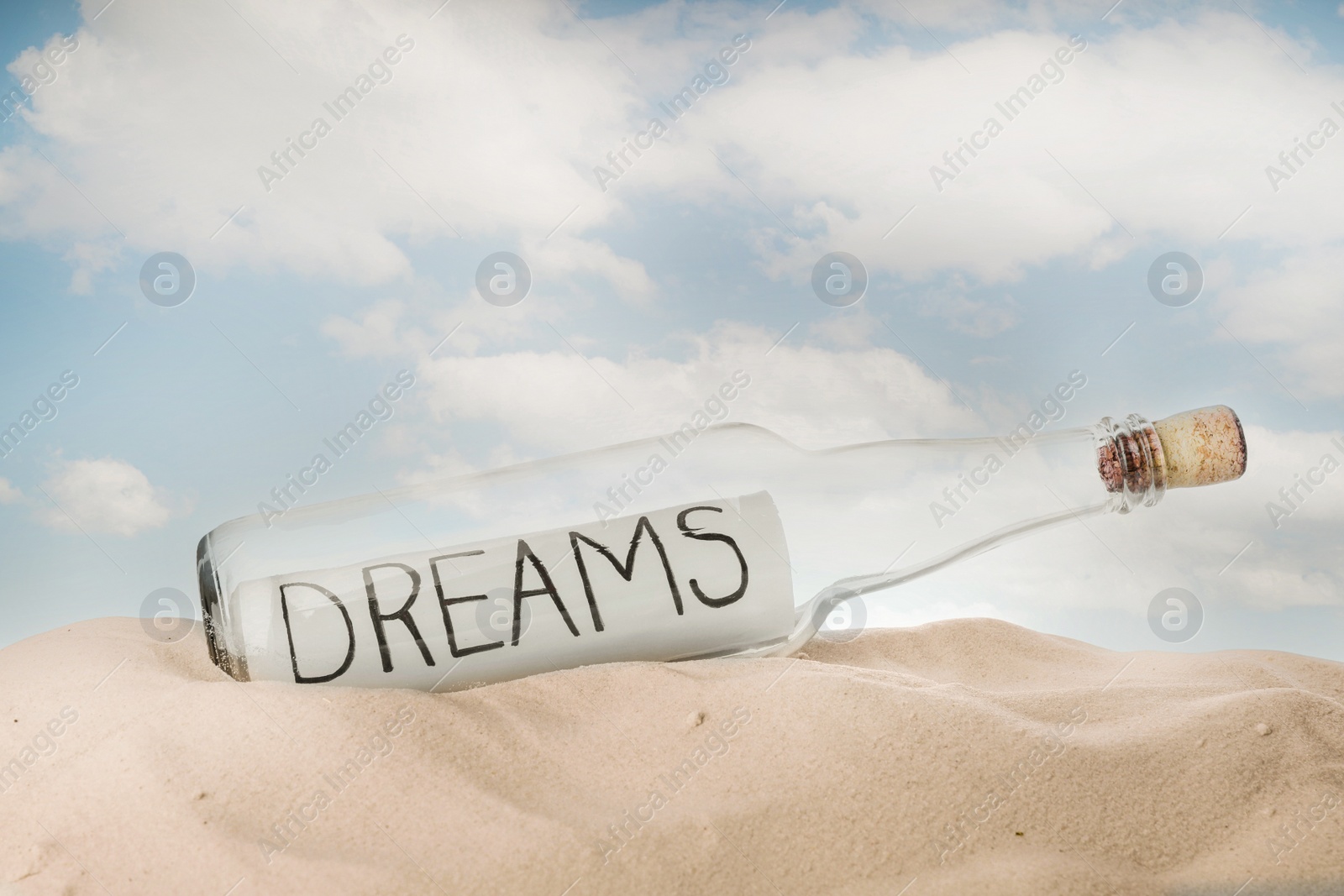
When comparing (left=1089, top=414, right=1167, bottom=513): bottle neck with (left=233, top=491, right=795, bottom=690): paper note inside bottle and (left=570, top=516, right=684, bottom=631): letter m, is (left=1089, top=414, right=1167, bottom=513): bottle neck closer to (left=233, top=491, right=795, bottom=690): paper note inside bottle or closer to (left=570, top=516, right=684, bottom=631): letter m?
(left=233, top=491, right=795, bottom=690): paper note inside bottle

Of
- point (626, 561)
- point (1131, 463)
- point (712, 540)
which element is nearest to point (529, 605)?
point (626, 561)

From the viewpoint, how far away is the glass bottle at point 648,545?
108cm

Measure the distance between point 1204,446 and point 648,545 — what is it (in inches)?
27.2

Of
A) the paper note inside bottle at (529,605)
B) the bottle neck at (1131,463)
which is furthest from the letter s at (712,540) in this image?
the bottle neck at (1131,463)

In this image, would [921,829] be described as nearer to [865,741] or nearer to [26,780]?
[865,741]

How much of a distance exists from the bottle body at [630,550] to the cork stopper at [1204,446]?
3 cm

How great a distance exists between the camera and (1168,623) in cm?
148

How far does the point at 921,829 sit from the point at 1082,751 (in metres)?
0.21

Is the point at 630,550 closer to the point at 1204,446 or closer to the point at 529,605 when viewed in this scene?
the point at 529,605

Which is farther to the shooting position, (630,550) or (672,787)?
(630,550)

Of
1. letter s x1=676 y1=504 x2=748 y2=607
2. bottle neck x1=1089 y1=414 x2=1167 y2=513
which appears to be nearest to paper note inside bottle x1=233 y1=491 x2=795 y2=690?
letter s x1=676 y1=504 x2=748 y2=607

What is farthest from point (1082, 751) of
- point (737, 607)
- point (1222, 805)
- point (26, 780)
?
point (26, 780)

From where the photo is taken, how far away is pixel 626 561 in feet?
3.71

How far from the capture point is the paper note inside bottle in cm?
106
